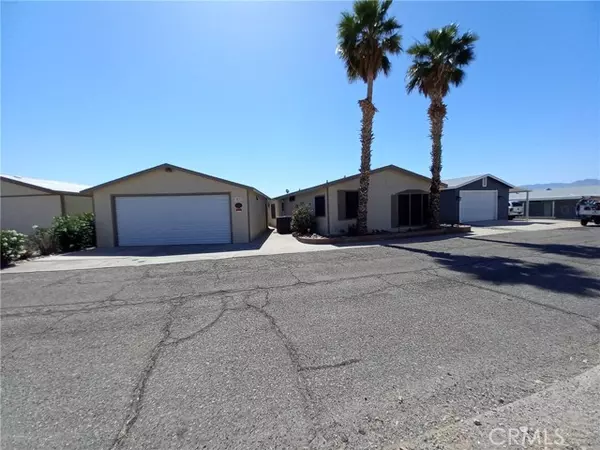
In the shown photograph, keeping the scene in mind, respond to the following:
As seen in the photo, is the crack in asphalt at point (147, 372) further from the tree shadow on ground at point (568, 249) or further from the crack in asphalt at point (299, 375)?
the tree shadow on ground at point (568, 249)

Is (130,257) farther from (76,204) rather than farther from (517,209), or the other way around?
(517,209)

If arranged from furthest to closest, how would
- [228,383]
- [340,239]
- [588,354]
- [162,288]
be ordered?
[340,239]
[162,288]
[588,354]
[228,383]

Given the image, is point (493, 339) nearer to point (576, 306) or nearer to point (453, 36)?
point (576, 306)

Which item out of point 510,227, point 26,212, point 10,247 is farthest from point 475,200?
point 26,212

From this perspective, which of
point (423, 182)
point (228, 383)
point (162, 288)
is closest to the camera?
point (228, 383)

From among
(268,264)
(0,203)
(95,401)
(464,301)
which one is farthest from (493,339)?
(0,203)

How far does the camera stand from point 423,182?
55.7 ft

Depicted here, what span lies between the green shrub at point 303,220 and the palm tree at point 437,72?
6915 mm

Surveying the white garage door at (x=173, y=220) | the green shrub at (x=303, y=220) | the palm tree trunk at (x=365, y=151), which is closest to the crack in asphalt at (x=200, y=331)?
the white garage door at (x=173, y=220)

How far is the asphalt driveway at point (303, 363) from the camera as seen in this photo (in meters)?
2.17

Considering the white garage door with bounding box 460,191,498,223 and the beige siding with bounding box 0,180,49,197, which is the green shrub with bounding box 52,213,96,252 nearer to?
the beige siding with bounding box 0,180,49,197

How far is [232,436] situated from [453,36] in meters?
18.1

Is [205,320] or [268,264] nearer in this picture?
[205,320]

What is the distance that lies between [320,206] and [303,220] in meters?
1.43
